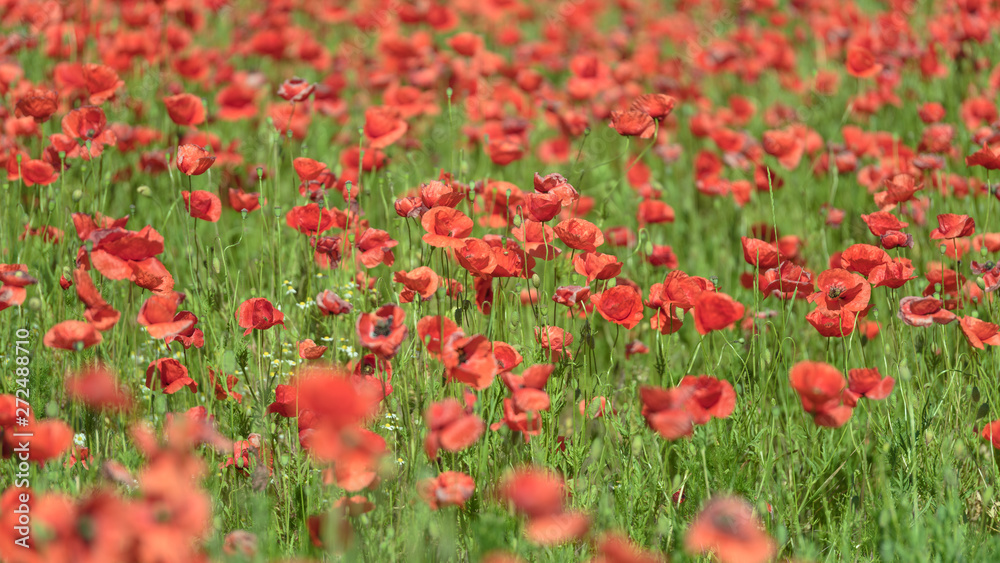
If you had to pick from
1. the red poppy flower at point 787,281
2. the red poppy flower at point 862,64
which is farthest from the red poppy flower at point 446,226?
the red poppy flower at point 862,64

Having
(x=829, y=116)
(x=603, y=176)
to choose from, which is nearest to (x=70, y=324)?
(x=603, y=176)

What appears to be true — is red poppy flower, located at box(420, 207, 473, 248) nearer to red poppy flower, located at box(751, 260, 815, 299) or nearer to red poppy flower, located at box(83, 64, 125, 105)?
red poppy flower, located at box(751, 260, 815, 299)

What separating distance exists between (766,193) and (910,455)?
213 centimetres

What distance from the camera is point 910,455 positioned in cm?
204

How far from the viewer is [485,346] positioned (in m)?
1.80

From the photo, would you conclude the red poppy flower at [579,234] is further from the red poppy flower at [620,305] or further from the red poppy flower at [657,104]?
the red poppy flower at [657,104]

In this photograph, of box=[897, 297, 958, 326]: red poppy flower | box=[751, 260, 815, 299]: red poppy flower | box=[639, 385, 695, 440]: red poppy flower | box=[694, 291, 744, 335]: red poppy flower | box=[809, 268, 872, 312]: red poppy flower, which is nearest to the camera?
box=[639, 385, 695, 440]: red poppy flower

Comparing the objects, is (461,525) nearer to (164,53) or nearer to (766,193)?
(766,193)

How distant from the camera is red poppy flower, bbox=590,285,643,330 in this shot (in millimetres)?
2109

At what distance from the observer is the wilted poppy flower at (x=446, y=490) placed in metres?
1.61

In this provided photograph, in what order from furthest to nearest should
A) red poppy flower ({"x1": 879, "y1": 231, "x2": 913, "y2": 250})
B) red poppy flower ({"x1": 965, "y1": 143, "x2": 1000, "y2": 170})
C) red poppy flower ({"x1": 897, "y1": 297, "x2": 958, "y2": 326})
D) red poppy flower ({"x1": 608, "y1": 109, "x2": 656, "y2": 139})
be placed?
1. red poppy flower ({"x1": 608, "y1": 109, "x2": 656, "y2": 139})
2. red poppy flower ({"x1": 965, "y1": 143, "x2": 1000, "y2": 170})
3. red poppy flower ({"x1": 879, "y1": 231, "x2": 913, "y2": 250})
4. red poppy flower ({"x1": 897, "y1": 297, "x2": 958, "y2": 326})

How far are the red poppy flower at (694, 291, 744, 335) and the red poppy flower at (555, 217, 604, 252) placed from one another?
0.37 metres

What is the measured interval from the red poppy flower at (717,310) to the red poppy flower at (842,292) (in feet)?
1.30

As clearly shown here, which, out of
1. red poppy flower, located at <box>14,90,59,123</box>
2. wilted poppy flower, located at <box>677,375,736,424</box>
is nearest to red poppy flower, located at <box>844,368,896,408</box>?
wilted poppy flower, located at <box>677,375,736,424</box>
